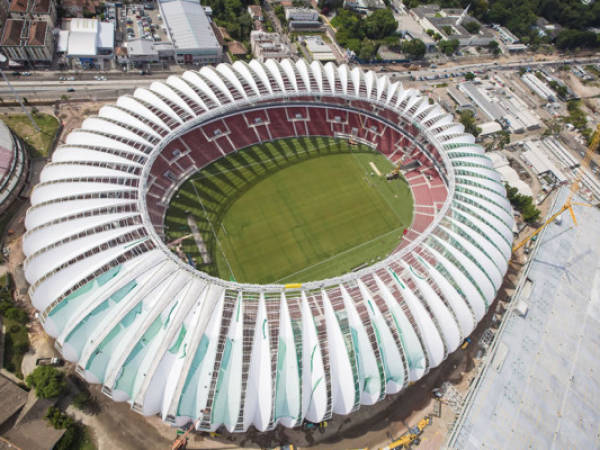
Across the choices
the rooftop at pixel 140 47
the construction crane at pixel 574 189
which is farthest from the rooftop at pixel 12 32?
the construction crane at pixel 574 189

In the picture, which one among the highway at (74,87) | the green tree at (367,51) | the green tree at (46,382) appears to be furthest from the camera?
the green tree at (367,51)

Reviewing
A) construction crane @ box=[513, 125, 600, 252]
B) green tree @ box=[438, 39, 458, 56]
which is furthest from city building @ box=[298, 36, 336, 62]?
construction crane @ box=[513, 125, 600, 252]

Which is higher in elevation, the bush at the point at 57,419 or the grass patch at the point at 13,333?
the bush at the point at 57,419

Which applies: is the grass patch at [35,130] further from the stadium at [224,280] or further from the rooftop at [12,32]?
the rooftop at [12,32]

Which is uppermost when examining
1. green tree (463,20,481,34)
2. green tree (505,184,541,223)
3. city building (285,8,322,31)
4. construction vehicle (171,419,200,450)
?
green tree (463,20,481,34)

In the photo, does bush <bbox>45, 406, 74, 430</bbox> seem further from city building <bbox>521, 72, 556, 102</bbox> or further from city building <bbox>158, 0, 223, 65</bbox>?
city building <bbox>521, 72, 556, 102</bbox>

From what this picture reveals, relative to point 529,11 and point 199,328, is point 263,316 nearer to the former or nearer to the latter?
point 199,328

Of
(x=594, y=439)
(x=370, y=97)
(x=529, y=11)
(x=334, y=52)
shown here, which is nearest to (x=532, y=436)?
(x=594, y=439)
